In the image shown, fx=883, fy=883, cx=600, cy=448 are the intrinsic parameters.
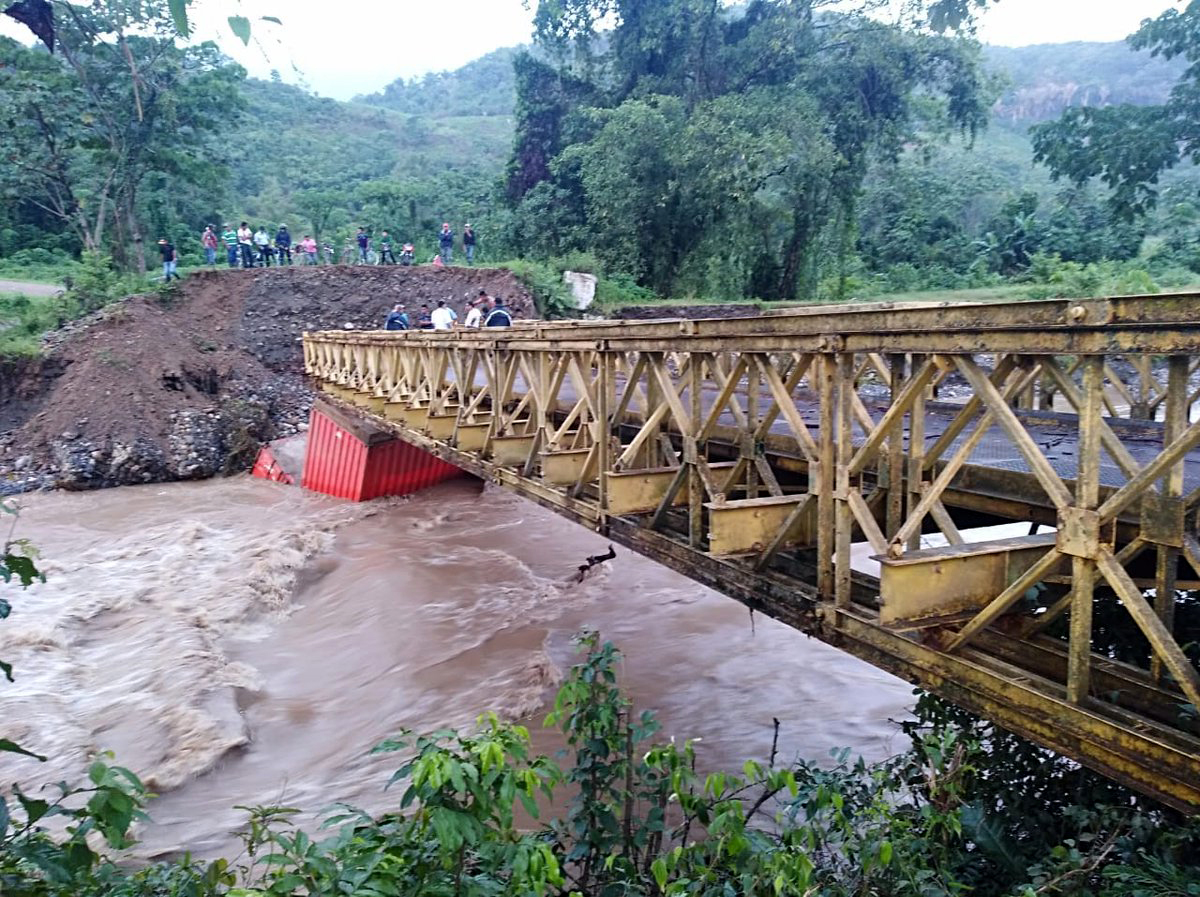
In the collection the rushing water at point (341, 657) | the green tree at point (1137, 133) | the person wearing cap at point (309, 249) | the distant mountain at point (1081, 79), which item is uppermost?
the distant mountain at point (1081, 79)

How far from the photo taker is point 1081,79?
84.4 m

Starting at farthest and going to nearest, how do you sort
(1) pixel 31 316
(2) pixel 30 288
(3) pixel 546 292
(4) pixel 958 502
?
(2) pixel 30 288
(3) pixel 546 292
(1) pixel 31 316
(4) pixel 958 502

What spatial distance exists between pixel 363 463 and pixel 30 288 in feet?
65.2

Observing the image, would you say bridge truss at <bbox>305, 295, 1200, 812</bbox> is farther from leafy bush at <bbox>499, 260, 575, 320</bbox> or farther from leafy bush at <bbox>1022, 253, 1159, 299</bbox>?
leafy bush at <bbox>499, 260, 575, 320</bbox>

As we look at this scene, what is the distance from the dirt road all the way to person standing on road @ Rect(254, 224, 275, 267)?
5.80 m

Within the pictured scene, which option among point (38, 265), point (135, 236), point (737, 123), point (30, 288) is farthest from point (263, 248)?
point (737, 123)

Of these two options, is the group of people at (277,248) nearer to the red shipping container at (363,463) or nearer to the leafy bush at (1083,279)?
the red shipping container at (363,463)

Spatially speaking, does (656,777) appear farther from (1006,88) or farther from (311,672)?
(1006,88)

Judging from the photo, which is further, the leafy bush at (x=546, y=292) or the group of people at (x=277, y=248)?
the group of people at (x=277, y=248)

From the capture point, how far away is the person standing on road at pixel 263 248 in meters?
27.9

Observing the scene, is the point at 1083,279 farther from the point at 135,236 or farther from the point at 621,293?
the point at 135,236

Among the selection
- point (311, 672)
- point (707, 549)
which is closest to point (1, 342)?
point (311, 672)

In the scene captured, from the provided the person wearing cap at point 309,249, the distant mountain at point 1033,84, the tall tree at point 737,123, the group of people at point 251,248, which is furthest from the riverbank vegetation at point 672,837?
the distant mountain at point 1033,84

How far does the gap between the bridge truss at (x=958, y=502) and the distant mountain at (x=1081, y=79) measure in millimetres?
76323
